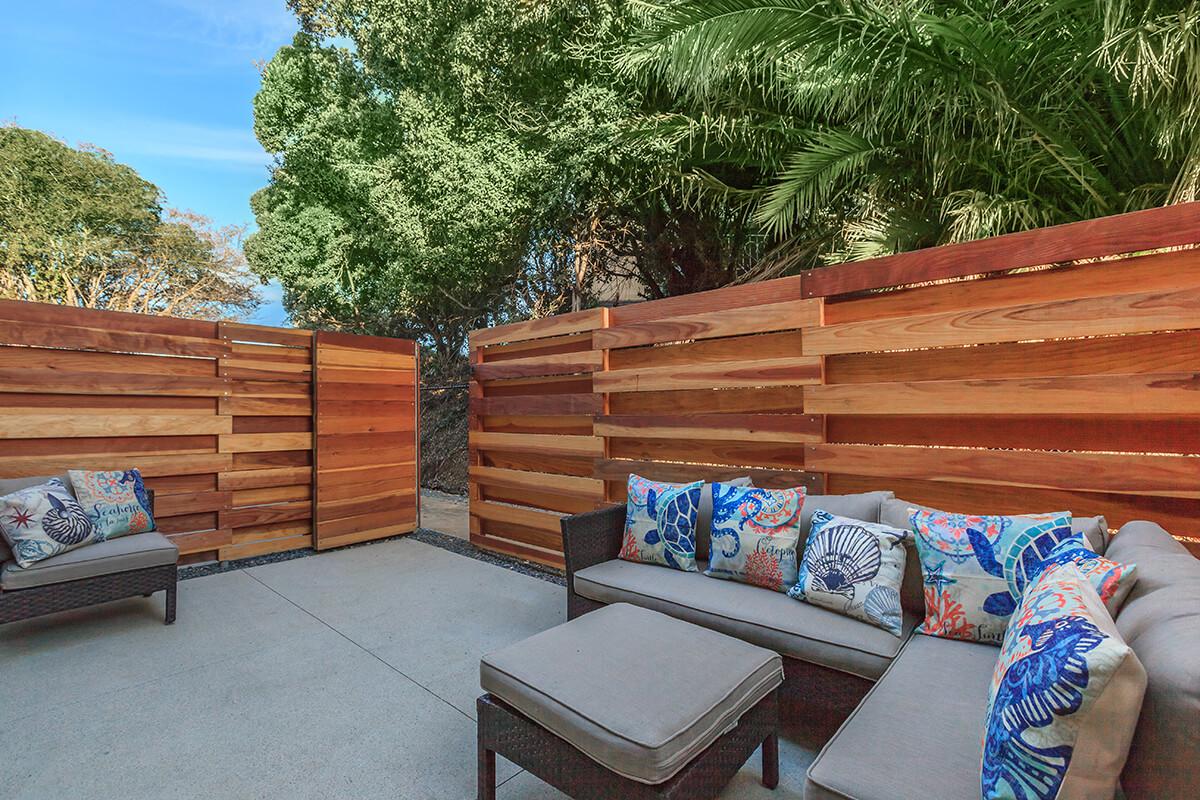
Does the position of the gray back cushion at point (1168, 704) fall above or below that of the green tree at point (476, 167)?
below

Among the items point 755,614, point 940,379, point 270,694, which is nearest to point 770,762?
point 755,614

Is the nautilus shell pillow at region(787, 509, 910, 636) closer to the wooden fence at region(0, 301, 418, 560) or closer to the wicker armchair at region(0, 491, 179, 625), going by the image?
the wicker armchair at region(0, 491, 179, 625)

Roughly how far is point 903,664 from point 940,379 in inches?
50.1

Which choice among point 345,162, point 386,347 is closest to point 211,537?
point 386,347

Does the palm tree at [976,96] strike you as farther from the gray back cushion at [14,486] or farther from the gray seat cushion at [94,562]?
the gray back cushion at [14,486]

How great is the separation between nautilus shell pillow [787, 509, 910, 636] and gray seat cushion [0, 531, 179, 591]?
3.22 metres

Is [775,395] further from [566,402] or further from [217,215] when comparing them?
[217,215]

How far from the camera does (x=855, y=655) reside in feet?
5.82

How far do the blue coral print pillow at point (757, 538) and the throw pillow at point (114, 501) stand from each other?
3.27 meters

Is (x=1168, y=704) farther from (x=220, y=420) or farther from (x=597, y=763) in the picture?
(x=220, y=420)

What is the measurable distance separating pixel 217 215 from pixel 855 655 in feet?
64.6

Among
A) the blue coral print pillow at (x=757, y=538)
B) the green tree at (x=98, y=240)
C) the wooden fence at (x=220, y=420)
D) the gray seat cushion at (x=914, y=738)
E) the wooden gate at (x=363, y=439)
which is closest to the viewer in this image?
the gray seat cushion at (x=914, y=738)

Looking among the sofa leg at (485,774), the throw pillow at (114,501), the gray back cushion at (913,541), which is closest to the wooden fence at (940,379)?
the gray back cushion at (913,541)

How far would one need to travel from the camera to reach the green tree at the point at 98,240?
11.8 m
